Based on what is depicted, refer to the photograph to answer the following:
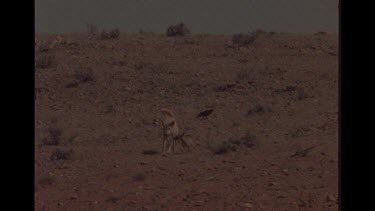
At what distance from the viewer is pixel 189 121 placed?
643 inches

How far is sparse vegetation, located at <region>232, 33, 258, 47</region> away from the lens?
2406 cm

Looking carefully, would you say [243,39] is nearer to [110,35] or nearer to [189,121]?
[110,35]

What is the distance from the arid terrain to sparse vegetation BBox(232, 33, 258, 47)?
4.2 inches

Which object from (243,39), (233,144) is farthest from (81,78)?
(233,144)

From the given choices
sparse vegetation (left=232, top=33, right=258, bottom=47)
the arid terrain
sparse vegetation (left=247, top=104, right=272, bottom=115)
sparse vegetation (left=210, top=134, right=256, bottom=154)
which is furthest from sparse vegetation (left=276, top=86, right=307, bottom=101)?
sparse vegetation (left=232, top=33, right=258, bottom=47)

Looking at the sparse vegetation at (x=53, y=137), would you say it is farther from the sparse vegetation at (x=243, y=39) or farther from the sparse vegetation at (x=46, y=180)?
the sparse vegetation at (x=243, y=39)

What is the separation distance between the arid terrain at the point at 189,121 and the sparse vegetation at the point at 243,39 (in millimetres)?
107

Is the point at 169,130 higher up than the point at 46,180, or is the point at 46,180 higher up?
the point at 169,130

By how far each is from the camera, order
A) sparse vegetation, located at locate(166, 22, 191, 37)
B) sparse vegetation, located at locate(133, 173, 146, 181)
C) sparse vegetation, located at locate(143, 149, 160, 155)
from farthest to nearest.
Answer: sparse vegetation, located at locate(166, 22, 191, 37) < sparse vegetation, located at locate(143, 149, 160, 155) < sparse vegetation, located at locate(133, 173, 146, 181)

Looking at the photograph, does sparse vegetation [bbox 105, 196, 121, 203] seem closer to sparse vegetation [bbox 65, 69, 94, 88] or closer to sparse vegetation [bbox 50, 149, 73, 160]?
sparse vegetation [bbox 50, 149, 73, 160]

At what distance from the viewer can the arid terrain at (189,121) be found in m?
9.73

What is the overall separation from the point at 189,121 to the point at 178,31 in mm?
10974
